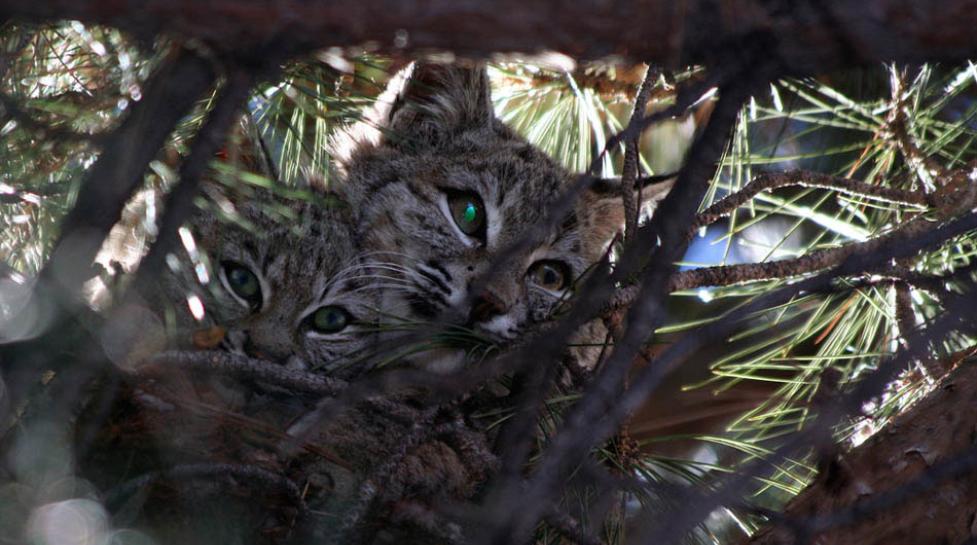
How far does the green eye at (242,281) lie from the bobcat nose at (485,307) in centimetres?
60

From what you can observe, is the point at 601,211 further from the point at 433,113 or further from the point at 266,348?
the point at 266,348

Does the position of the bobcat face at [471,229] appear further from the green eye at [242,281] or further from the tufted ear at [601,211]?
the green eye at [242,281]

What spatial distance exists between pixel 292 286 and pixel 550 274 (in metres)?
0.86

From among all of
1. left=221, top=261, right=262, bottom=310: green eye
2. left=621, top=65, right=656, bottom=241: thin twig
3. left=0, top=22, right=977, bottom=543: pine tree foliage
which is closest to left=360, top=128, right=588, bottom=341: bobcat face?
left=0, top=22, right=977, bottom=543: pine tree foliage

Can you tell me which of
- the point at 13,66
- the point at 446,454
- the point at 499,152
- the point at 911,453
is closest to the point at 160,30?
the point at 13,66

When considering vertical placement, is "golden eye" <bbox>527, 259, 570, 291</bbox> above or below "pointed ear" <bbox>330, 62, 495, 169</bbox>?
below

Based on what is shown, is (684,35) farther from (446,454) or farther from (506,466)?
(446,454)

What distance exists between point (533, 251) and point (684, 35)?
1.76m

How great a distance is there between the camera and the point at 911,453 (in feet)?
5.94

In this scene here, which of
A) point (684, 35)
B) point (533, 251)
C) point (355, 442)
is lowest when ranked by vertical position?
point (355, 442)

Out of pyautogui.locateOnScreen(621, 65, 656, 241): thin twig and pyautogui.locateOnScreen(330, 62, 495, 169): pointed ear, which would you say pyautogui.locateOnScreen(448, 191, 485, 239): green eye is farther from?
pyautogui.locateOnScreen(621, 65, 656, 241): thin twig

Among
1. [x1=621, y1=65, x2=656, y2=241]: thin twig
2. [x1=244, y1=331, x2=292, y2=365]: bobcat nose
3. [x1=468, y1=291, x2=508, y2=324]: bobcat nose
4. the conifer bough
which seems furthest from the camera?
[x1=468, y1=291, x2=508, y2=324]: bobcat nose

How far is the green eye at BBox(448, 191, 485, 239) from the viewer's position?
3039 millimetres

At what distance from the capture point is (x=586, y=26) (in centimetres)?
128
